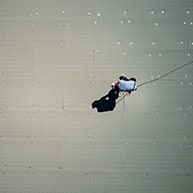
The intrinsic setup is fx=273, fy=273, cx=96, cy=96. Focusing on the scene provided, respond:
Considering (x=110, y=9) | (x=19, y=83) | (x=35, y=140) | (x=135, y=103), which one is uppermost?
(x=110, y=9)

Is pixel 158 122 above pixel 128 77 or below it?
below

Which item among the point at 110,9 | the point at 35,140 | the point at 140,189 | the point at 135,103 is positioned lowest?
the point at 140,189

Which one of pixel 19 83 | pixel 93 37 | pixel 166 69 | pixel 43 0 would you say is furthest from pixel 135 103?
pixel 43 0

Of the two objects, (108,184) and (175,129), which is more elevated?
(175,129)

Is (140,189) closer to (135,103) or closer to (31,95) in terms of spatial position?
(135,103)

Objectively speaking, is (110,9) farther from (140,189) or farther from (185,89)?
(140,189)

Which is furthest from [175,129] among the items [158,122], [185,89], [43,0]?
[43,0]
